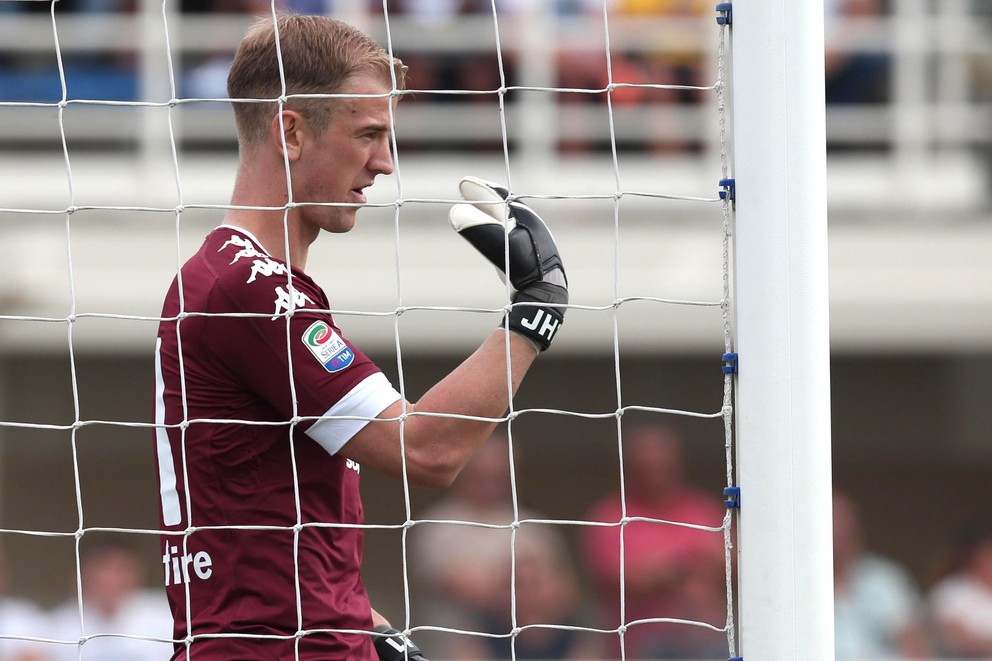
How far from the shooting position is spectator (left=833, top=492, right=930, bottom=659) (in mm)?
6129

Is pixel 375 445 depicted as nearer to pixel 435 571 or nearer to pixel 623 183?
pixel 435 571

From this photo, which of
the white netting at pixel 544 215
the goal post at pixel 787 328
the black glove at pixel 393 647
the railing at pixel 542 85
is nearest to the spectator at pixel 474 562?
the white netting at pixel 544 215

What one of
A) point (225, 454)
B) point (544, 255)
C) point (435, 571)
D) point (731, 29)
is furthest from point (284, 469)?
point (435, 571)

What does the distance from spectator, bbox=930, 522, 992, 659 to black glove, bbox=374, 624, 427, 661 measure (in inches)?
180

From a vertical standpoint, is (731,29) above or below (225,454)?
above

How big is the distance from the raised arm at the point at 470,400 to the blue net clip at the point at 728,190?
316 mm

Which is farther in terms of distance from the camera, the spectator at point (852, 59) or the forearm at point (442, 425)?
the spectator at point (852, 59)

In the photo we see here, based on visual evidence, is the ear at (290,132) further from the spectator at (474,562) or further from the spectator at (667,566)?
the spectator at (474,562)

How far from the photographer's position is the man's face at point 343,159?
2.21 meters

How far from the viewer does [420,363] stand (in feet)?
25.8

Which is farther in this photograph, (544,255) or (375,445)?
(544,255)

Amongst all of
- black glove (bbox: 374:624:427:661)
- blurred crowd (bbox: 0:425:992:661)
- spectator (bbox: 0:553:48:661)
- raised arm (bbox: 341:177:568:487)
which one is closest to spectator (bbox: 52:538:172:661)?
blurred crowd (bbox: 0:425:992:661)

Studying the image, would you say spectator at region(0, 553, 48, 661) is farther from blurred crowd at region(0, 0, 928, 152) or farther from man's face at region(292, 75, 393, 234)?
man's face at region(292, 75, 393, 234)

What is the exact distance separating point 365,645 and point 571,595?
5.02 metres
